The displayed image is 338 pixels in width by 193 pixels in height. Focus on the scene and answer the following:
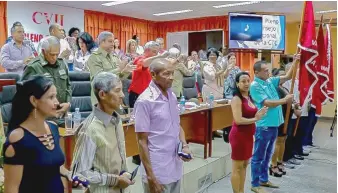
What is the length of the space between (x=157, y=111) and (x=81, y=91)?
257cm

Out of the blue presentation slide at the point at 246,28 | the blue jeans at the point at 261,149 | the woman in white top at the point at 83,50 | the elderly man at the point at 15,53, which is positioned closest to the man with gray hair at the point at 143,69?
the woman in white top at the point at 83,50

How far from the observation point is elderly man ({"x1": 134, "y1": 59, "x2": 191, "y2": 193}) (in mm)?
1931

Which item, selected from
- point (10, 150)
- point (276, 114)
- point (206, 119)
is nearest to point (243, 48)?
point (206, 119)

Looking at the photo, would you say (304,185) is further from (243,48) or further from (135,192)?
(243,48)

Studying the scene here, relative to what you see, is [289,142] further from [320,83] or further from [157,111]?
[157,111]

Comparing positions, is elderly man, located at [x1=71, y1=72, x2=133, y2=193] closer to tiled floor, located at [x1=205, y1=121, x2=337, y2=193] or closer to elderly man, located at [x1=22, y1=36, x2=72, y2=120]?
elderly man, located at [x1=22, y1=36, x2=72, y2=120]

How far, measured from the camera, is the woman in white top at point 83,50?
4.61m

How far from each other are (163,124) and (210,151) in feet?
8.02

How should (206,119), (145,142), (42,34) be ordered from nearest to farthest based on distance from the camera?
(145,142) < (206,119) < (42,34)

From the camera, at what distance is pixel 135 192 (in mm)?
3072

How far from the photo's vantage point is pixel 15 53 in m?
4.32

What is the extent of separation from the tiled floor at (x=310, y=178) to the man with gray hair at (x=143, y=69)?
42.0 inches

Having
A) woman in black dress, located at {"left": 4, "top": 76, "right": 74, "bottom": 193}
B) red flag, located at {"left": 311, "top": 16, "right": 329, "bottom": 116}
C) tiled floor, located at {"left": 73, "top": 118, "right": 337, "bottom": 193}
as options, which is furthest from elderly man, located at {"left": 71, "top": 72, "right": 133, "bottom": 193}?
red flag, located at {"left": 311, "top": 16, "right": 329, "bottom": 116}

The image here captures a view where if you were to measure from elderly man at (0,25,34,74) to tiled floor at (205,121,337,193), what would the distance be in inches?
103
